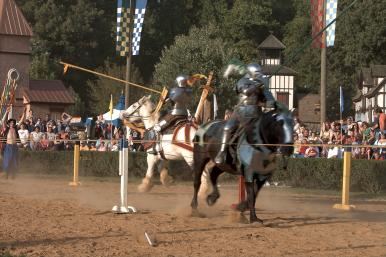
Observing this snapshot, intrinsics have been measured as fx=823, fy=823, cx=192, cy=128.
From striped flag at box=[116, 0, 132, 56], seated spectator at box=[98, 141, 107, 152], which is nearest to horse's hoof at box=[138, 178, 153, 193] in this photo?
seated spectator at box=[98, 141, 107, 152]

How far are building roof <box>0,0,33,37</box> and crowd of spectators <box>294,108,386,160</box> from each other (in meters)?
34.5

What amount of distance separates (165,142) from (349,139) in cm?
756

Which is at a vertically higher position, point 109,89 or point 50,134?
point 109,89

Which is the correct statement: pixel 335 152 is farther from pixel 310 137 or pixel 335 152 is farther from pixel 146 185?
pixel 146 185

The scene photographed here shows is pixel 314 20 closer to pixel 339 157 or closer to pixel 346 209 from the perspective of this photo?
pixel 339 157

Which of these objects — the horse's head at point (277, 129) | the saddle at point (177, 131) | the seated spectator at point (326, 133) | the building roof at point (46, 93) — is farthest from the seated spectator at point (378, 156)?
the building roof at point (46, 93)

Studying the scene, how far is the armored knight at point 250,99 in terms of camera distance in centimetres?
1416

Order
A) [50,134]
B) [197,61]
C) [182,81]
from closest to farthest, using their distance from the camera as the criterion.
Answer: [182,81] → [50,134] → [197,61]

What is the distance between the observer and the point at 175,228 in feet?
43.1

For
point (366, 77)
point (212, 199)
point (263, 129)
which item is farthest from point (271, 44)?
point (263, 129)

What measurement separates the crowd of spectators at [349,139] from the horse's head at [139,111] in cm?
450

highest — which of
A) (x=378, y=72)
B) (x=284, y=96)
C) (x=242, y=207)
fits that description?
(x=378, y=72)

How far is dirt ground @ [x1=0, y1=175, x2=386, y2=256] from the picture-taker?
36.6ft

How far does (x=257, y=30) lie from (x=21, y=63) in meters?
34.1
